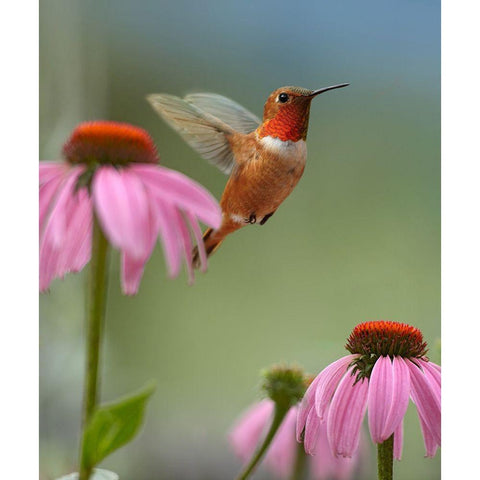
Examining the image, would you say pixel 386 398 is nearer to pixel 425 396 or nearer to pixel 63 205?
pixel 425 396

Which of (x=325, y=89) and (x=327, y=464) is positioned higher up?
(x=325, y=89)

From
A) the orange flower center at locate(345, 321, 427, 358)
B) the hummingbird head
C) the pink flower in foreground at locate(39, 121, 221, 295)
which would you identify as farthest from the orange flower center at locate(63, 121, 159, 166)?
the orange flower center at locate(345, 321, 427, 358)

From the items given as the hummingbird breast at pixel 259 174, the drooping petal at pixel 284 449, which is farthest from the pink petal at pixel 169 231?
the drooping petal at pixel 284 449

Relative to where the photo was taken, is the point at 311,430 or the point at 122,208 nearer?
the point at 122,208

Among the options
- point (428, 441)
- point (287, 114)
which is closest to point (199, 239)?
point (287, 114)

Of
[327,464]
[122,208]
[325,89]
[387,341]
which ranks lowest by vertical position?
[327,464]
